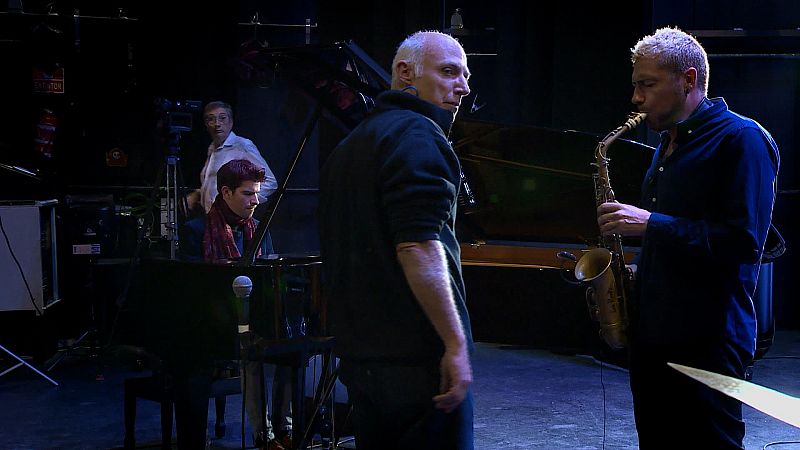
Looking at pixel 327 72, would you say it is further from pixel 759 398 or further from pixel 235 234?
pixel 759 398

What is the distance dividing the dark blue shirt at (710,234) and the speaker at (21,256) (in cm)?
468

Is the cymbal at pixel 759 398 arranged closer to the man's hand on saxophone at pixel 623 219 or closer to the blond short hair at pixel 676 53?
the man's hand on saxophone at pixel 623 219

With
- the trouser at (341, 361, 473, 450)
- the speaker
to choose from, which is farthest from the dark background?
the trouser at (341, 361, 473, 450)

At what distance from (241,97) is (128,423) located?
4.64m

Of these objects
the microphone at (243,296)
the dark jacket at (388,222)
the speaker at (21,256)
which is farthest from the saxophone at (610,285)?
the speaker at (21,256)

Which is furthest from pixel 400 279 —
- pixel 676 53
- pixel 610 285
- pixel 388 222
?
pixel 610 285

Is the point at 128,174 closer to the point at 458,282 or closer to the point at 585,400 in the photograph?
the point at 585,400

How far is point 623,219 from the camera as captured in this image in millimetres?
2367

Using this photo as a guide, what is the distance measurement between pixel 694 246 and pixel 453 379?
0.75 m

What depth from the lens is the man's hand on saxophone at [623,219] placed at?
7.61 feet

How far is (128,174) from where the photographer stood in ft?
25.1

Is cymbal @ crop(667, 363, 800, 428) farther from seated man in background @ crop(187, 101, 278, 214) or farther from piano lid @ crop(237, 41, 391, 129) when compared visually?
seated man in background @ crop(187, 101, 278, 214)

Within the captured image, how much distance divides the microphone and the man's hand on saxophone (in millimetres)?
1514

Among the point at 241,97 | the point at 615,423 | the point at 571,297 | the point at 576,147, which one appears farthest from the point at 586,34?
the point at 615,423
